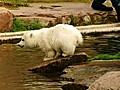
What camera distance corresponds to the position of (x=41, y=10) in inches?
714

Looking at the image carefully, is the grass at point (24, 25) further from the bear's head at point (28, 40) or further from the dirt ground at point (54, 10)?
the bear's head at point (28, 40)

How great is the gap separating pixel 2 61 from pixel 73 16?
7.20m

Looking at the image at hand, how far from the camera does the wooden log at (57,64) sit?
31.0ft

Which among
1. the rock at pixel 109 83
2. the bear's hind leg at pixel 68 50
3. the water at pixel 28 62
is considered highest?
the rock at pixel 109 83

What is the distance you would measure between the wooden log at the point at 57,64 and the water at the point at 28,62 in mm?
205

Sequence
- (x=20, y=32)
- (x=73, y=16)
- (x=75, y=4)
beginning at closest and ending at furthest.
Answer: (x=20, y=32) → (x=73, y=16) → (x=75, y=4)

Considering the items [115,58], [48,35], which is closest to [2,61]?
[48,35]

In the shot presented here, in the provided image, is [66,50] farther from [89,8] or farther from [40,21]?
[89,8]

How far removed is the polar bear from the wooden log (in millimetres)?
248

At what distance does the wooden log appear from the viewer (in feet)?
31.0

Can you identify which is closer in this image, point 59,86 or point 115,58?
point 59,86

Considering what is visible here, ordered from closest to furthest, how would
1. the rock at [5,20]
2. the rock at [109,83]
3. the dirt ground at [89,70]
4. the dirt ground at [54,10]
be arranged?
1. the rock at [109,83]
2. the dirt ground at [89,70]
3. the rock at [5,20]
4. the dirt ground at [54,10]

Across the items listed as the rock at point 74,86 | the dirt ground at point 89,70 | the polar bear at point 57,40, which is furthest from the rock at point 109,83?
the polar bear at point 57,40

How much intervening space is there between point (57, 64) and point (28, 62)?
1.16 metres
